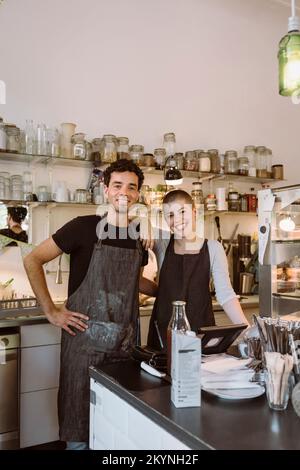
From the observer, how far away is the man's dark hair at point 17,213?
10.6ft

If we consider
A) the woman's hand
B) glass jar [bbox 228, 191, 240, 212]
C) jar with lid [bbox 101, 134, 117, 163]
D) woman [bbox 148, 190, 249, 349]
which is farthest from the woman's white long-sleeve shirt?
glass jar [bbox 228, 191, 240, 212]

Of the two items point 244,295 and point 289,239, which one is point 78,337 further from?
point 244,295

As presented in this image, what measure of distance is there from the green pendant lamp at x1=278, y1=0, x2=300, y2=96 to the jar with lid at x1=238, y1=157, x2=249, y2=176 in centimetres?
230

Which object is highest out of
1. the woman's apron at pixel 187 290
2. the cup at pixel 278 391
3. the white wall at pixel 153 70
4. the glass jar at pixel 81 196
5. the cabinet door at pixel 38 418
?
the white wall at pixel 153 70

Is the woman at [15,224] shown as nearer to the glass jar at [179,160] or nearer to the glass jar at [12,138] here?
the glass jar at [12,138]

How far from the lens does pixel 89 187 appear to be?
351 cm

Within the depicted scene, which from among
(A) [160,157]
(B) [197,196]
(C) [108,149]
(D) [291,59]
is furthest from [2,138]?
(D) [291,59]

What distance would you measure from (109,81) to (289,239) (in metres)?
2.47

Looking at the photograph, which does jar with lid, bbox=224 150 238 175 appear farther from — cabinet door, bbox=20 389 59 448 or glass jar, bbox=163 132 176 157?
cabinet door, bbox=20 389 59 448

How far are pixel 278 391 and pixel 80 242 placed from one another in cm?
118

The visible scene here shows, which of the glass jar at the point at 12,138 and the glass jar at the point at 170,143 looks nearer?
the glass jar at the point at 12,138

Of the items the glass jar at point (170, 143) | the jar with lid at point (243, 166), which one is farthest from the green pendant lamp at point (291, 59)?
the jar with lid at point (243, 166)
